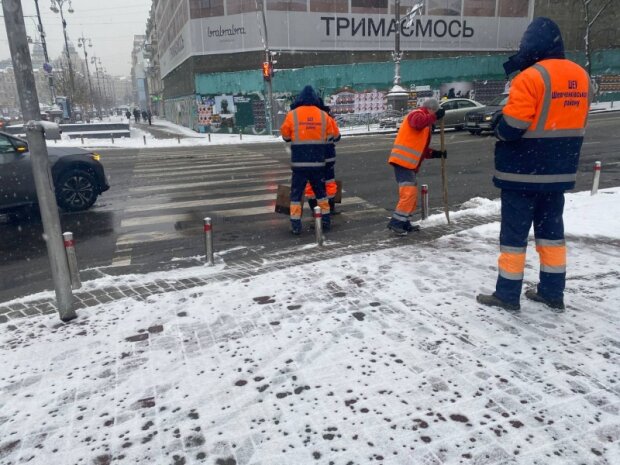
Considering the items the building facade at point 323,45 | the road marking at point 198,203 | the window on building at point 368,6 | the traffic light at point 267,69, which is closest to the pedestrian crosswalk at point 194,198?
the road marking at point 198,203

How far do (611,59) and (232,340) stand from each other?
161ft

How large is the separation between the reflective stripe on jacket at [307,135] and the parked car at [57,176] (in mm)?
Answer: 4710

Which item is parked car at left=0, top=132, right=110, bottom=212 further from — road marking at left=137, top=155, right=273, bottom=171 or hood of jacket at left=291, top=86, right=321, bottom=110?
road marking at left=137, top=155, right=273, bottom=171

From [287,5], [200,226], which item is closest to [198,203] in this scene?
[200,226]

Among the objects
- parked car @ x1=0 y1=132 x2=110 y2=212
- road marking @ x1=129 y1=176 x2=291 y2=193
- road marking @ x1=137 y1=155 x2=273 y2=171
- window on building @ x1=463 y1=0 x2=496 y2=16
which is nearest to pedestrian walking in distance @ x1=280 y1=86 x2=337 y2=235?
parked car @ x1=0 y1=132 x2=110 y2=212

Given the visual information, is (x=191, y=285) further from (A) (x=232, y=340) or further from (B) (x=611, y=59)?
(B) (x=611, y=59)

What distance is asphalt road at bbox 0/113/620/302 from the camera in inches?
253

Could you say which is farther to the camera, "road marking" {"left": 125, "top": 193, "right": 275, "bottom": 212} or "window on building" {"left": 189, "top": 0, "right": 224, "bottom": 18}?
"window on building" {"left": 189, "top": 0, "right": 224, "bottom": 18}

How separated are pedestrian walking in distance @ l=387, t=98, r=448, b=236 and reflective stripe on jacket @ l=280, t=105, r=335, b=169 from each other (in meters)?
1.06

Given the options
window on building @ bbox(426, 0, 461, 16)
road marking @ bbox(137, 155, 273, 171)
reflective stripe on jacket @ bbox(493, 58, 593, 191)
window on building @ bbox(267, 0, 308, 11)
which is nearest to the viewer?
reflective stripe on jacket @ bbox(493, 58, 593, 191)

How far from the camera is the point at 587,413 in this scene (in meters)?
2.76

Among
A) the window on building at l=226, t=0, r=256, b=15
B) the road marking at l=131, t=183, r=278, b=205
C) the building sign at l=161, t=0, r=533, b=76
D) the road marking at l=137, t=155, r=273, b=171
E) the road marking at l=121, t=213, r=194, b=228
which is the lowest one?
the road marking at l=121, t=213, r=194, b=228

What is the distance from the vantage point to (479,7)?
39438mm

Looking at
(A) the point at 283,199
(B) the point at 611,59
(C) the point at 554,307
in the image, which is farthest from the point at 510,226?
(B) the point at 611,59
